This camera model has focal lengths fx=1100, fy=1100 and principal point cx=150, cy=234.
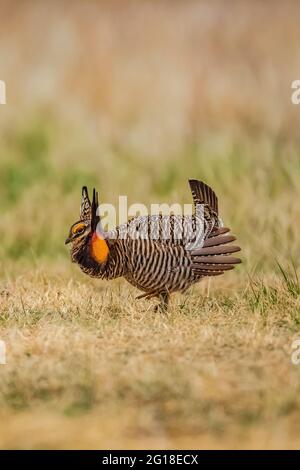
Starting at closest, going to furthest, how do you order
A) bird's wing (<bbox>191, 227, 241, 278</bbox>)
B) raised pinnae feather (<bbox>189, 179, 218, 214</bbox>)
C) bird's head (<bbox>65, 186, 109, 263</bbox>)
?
bird's head (<bbox>65, 186, 109, 263</bbox>)
bird's wing (<bbox>191, 227, 241, 278</bbox>)
raised pinnae feather (<bbox>189, 179, 218, 214</bbox>)

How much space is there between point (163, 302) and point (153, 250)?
1.03 feet

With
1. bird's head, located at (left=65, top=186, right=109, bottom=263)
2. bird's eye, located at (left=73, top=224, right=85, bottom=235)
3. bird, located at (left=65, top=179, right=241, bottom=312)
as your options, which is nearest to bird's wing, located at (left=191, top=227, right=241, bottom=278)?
bird, located at (left=65, top=179, right=241, bottom=312)

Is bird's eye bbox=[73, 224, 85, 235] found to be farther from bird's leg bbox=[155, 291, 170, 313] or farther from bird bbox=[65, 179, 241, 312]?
bird's leg bbox=[155, 291, 170, 313]

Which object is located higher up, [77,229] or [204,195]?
[204,195]

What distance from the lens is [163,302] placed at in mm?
6047

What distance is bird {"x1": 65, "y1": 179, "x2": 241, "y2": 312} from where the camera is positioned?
5.91m

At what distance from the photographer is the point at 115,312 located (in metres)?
6.02

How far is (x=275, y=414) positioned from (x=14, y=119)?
6.94 meters

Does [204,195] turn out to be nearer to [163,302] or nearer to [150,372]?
[163,302]

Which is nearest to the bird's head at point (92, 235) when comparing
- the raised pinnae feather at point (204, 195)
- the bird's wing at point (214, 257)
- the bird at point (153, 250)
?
the bird at point (153, 250)

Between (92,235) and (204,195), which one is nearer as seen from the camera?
(92,235)

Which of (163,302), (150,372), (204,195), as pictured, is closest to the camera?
(150,372)

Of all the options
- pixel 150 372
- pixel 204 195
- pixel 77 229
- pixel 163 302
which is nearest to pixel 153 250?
pixel 163 302

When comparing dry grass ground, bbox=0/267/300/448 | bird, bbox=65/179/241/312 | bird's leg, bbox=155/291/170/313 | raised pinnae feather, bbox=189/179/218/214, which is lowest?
dry grass ground, bbox=0/267/300/448
